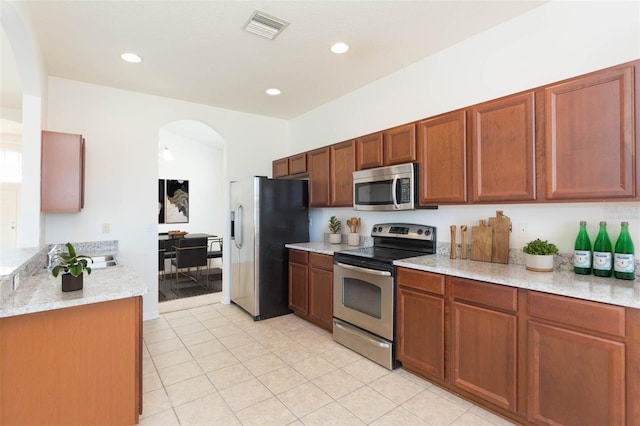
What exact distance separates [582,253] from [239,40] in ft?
9.78

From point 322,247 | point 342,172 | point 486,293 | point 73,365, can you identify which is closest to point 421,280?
point 486,293

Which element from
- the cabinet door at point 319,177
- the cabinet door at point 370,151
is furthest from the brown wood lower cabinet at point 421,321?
the cabinet door at point 319,177

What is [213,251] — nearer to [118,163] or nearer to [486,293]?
[118,163]

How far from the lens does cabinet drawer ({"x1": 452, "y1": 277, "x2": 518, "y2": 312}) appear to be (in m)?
1.86

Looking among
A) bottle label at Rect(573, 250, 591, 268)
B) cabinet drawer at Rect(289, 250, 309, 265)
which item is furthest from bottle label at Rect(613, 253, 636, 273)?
cabinet drawer at Rect(289, 250, 309, 265)

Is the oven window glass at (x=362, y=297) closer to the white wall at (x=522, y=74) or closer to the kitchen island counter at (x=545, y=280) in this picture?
the kitchen island counter at (x=545, y=280)

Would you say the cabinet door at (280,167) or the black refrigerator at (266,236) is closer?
the black refrigerator at (266,236)

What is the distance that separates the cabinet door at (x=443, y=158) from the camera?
2400 mm

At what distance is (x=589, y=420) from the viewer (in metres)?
1.58

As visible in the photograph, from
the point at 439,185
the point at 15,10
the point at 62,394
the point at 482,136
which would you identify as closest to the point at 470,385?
the point at 439,185

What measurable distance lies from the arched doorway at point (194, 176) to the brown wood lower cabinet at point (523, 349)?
15.8ft

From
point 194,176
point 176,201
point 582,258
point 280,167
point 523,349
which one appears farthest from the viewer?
point 194,176

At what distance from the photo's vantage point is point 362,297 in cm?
283

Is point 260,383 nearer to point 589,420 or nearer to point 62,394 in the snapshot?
point 62,394
